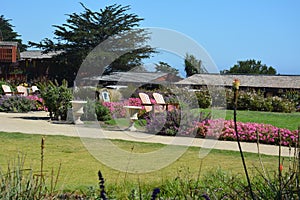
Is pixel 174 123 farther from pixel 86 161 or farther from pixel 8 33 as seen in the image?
pixel 8 33

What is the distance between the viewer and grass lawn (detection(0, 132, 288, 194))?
7.99m

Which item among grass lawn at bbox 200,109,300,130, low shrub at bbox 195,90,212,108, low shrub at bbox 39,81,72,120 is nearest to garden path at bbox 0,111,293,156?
low shrub at bbox 39,81,72,120

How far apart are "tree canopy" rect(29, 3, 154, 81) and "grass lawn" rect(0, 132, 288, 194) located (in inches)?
1391

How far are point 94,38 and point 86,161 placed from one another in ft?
150

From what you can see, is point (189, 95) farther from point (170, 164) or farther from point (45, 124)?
point (170, 164)

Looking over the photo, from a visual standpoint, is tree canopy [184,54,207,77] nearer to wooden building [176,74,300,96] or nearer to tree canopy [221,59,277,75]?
wooden building [176,74,300,96]

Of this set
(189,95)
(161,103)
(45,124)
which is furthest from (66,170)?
(189,95)

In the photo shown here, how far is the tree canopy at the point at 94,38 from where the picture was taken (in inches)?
1939

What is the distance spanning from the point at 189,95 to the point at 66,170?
17.5m

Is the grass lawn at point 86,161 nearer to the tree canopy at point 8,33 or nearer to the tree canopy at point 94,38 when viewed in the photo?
→ the tree canopy at point 94,38

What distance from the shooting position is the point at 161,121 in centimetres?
1498

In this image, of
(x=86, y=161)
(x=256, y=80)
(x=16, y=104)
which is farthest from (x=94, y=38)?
(x=86, y=161)

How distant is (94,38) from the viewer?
54500 mm

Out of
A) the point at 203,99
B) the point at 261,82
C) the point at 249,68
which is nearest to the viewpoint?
the point at 203,99
